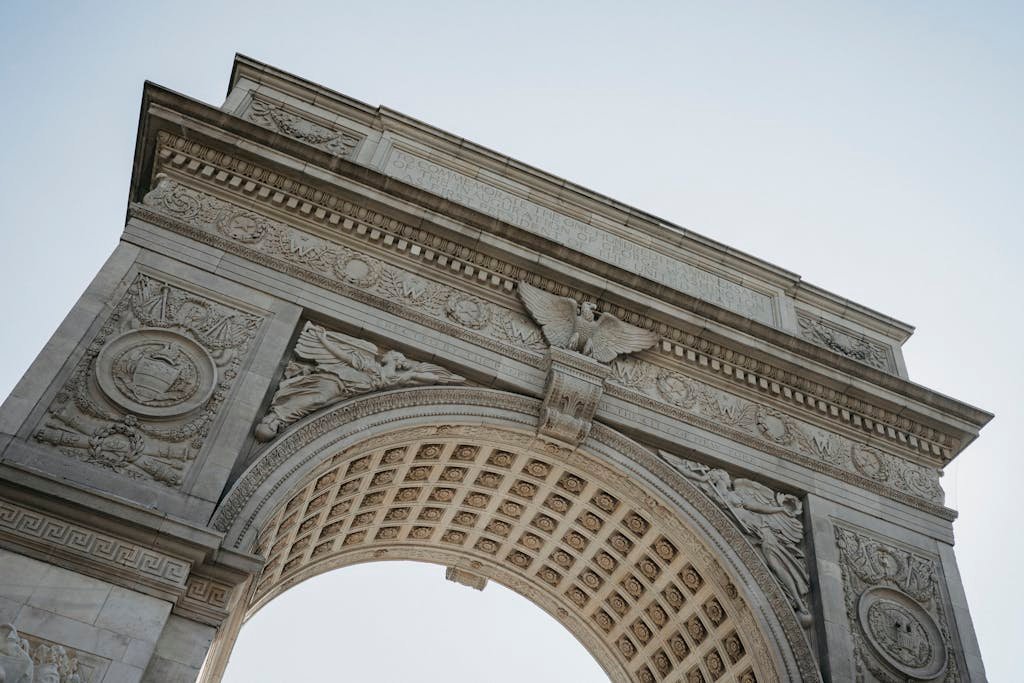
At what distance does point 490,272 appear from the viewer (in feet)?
48.2

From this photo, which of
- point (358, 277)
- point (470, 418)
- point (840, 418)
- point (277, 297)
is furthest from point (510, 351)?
point (840, 418)

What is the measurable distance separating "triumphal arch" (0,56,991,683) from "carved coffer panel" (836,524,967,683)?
0.14ft

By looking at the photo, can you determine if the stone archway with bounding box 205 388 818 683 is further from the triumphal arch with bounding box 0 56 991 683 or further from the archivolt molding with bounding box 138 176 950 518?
the archivolt molding with bounding box 138 176 950 518

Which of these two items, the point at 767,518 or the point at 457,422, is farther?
the point at 767,518

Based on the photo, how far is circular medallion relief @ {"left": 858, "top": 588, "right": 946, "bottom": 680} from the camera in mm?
12766

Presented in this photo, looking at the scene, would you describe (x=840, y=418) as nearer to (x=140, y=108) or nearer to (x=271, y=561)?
(x=271, y=561)

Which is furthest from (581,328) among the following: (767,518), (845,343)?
(845,343)

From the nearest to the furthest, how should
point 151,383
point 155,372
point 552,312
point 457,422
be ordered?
point 151,383, point 155,372, point 457,422, point 552,312

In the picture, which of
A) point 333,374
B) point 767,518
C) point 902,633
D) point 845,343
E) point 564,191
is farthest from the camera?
point 845,343

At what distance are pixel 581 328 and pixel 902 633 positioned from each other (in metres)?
6.66

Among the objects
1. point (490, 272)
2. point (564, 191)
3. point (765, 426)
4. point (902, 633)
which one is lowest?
point (902, 633)

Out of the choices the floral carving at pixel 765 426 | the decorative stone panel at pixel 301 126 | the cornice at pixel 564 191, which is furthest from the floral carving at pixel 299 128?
the floral carving at pixel 765 426

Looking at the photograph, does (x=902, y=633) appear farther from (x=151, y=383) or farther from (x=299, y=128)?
(x=299, y=128)

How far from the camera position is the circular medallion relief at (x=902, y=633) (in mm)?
12766
